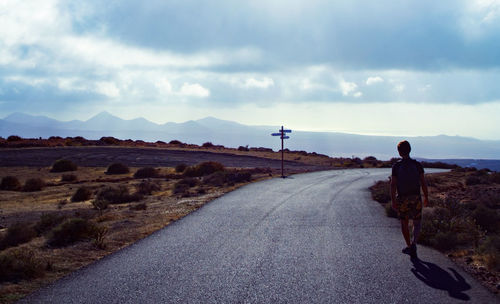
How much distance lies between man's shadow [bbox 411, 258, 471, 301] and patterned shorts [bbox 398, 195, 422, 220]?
34.7 inches

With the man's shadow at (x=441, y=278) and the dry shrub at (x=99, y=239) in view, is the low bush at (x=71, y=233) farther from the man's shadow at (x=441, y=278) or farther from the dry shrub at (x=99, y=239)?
the man's shadow at (x=441, y=278)

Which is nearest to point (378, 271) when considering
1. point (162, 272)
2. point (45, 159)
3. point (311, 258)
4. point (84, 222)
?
point (311, 258)

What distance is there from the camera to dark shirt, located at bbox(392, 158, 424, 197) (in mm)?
7812

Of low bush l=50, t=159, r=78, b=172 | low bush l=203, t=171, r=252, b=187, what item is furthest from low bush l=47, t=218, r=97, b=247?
low bush l=50, t=159, r=78, b=172

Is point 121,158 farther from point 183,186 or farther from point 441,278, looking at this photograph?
point 441,278

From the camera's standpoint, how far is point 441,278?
6.49 metres

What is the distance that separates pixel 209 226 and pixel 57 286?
4.82 m

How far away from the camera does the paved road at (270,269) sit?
5.68m

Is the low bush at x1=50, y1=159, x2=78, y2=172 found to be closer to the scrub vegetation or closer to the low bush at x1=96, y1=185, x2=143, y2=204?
the low bush at x1=96, y1=185, x2=143, y2=204

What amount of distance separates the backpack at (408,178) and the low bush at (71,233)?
6.84m

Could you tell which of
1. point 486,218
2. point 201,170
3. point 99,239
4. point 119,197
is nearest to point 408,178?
point 486,218

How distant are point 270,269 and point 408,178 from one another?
10.4 feet

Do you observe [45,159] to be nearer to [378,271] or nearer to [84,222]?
[84,222]

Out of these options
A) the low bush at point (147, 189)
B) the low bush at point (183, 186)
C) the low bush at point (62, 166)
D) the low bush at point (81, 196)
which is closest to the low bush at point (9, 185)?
the low bush at point (81, 196)
